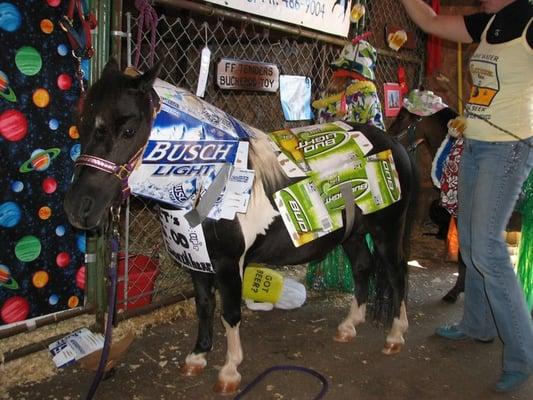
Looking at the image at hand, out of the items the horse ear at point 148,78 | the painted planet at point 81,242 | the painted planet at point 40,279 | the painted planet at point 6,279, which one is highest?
the horse ear at point 148,78

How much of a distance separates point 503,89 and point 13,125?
2399mm

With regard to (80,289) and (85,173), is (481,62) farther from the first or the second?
(80,289)

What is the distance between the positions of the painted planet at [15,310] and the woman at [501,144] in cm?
238

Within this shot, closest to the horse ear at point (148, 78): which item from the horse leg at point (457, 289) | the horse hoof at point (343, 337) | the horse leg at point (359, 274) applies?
the horse leg at point (359, 274)

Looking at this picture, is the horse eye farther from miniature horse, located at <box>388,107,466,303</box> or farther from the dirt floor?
miniature horse, located at <box>388,107,466,303</box>

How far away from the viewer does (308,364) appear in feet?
9.62

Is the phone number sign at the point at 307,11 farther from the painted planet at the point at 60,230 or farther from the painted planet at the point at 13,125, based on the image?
the painted planet at the point at 60,230

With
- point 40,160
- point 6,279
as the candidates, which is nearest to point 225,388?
point 6,279

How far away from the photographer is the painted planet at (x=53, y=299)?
276 centimetres

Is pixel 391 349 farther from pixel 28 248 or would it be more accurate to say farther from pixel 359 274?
pixel 28 248

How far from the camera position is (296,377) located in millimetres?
2762

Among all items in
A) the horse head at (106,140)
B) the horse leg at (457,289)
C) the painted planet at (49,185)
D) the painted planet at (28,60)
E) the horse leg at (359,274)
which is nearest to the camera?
the horse head at (106,140)

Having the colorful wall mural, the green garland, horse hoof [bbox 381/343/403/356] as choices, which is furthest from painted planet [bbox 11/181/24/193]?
the green garland

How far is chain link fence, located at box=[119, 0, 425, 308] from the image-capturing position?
3543 mm
